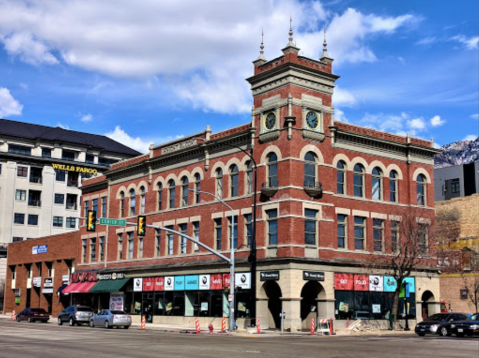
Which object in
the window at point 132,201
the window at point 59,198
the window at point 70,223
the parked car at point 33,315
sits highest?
the window at point 59,198

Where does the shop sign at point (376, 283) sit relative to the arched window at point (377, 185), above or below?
below

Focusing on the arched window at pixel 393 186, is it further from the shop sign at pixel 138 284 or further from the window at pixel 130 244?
the window at pixel 130 244

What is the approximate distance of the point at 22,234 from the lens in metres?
98.6

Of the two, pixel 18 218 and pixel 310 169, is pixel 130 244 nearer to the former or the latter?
pixel 310 169

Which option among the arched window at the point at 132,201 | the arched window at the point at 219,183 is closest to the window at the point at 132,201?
the arched window at the point at 132,201

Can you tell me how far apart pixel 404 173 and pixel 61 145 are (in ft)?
219

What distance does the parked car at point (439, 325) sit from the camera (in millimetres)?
36938

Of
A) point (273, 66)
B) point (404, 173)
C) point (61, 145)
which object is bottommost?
point (404, 173)

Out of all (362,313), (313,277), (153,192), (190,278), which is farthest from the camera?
(153,192)

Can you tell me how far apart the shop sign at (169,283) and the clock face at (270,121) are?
1566 centimetres

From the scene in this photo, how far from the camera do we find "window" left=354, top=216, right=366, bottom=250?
153 feet

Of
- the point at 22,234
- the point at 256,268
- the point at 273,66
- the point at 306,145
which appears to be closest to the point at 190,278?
the point at 256,268

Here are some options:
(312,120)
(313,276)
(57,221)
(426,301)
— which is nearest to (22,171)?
(57,221)

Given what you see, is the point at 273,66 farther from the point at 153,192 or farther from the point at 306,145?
the point at 153,192
